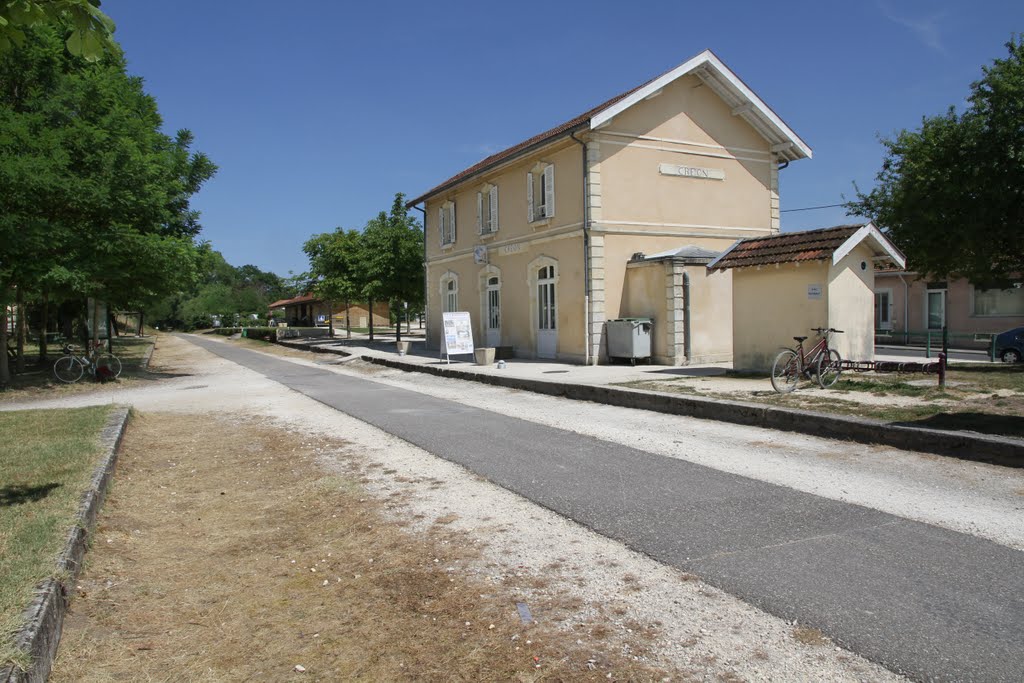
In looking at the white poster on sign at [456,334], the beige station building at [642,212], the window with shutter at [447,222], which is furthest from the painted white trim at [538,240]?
the white poster on sign at [456,334]

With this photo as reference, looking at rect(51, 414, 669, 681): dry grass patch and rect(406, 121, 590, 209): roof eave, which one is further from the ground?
rect(406, 121, 590, 209): roof eave

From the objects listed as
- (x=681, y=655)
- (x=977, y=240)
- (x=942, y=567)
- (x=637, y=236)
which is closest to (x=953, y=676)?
(x=681, y=655)

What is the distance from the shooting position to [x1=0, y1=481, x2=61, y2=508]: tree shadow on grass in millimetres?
4957

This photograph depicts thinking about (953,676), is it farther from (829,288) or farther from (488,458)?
(829,288)

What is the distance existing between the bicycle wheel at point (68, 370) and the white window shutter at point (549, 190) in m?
12.9

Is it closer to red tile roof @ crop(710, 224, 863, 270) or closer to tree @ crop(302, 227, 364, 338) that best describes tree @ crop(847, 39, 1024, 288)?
red tile roof @ crop(710, 224, 863, 270)

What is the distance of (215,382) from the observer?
18109 mm

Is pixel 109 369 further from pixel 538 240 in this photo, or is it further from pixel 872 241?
pixel 872 241

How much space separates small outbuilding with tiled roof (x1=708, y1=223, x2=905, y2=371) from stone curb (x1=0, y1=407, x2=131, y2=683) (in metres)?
11.5

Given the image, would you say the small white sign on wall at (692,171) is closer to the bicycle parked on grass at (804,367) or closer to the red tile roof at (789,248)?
the red tile roof at (789,248)

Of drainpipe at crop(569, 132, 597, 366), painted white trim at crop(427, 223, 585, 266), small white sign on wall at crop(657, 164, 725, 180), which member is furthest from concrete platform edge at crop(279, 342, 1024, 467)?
small white sign on wall at crop(657, 164, 725, 180)

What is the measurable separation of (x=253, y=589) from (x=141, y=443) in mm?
5837

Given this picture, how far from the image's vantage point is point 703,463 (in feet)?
22.0

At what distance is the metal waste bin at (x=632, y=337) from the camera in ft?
57.4
